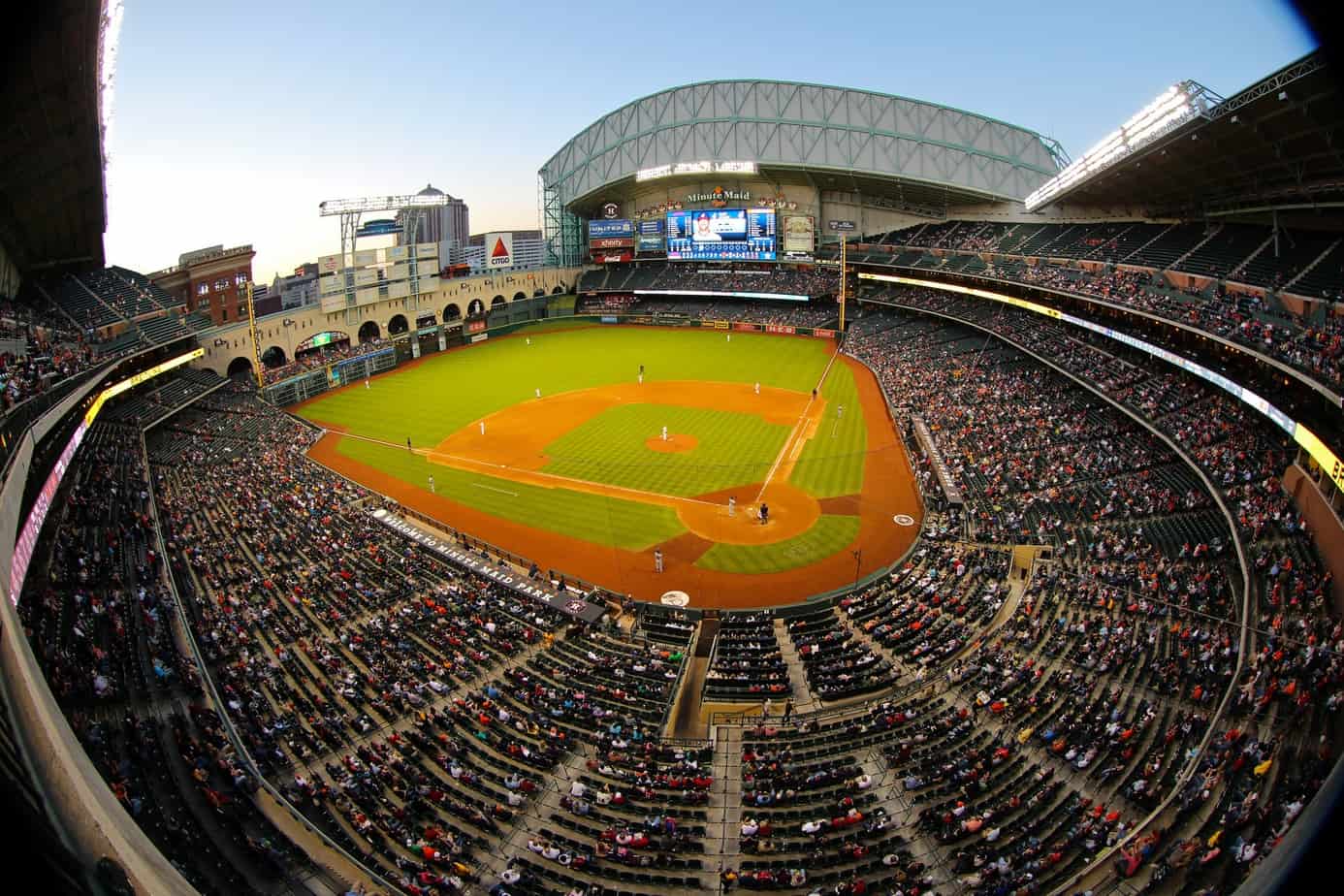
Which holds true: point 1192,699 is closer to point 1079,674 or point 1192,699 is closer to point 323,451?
point 1079,674

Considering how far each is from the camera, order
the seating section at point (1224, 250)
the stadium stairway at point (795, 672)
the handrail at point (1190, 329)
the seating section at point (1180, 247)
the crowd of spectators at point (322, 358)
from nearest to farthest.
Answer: the stadium stairway at point (795, 672) → the handrail at point (1190, 329) → the seating section at point (1180, 247) → the seating section at point (1224, 250) → the crowd of spectators at point (322, 358)

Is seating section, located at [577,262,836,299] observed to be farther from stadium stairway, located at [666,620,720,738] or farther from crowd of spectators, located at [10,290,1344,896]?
stadium stairway, located at [666,620,720,738]

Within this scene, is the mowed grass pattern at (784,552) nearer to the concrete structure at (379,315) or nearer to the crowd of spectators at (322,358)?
the crowd of spectators at (322,358)

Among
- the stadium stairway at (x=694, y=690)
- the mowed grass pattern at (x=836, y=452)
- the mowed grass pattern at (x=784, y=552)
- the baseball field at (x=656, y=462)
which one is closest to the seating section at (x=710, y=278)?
the baseball field at (x=656, y=462)

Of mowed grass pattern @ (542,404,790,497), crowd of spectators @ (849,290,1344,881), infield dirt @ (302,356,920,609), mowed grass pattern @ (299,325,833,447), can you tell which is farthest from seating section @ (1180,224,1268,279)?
mowed grass pattern @ (299,325,833,447)

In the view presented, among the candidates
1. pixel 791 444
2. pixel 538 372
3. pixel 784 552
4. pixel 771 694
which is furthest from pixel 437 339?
pixel 771 694

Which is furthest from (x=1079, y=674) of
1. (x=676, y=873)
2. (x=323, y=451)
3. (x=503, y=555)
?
(x=323, y=451)
